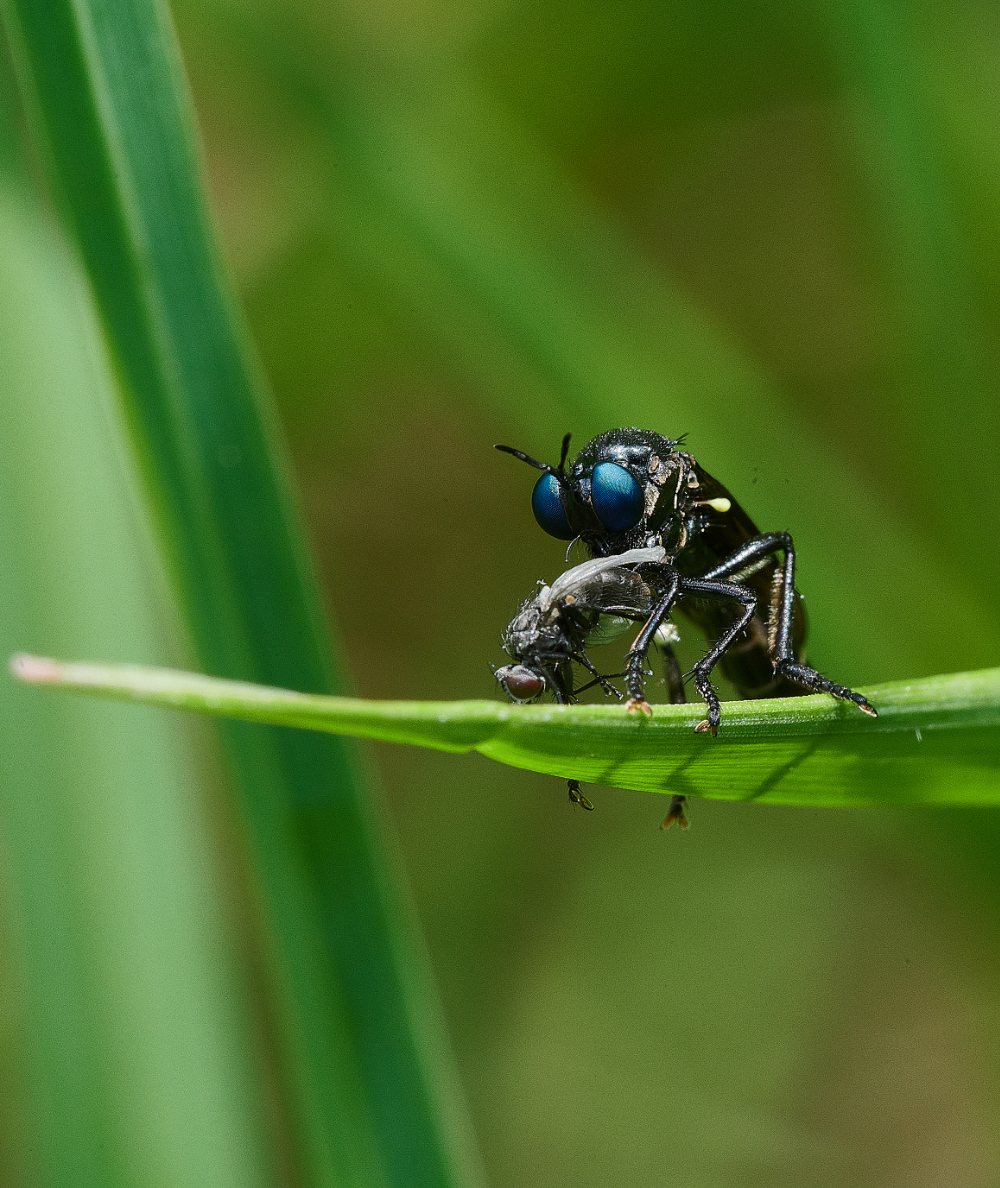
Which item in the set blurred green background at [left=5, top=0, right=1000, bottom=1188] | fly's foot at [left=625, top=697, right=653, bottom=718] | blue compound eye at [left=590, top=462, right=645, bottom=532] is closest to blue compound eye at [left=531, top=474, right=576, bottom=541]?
blue compound eye at [left=590, top=462, right=645, bottom=532]

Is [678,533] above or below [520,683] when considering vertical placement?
above

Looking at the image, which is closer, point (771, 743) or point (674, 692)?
point (771, 743)

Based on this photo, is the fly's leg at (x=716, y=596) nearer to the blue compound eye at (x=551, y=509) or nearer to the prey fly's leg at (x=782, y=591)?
the prey fly's leg at (x=782, y=591)

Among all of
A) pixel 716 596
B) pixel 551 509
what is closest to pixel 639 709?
pixel 716 596

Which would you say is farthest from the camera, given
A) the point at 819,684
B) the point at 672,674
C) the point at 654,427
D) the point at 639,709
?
the point at 654,427

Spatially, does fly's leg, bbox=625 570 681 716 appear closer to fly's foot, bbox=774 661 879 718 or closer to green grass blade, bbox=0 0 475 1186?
fly's foot, bbox=774 661 879 718

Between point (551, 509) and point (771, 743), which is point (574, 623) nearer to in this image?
point (551, 509)

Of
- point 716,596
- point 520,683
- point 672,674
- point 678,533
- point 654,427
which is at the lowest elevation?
point 672,674

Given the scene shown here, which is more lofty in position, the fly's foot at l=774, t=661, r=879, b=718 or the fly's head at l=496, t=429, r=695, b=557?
the fly's head at l=496, t=429, r=695, b=557
